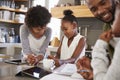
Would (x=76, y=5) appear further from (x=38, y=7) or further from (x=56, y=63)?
(x=56, y=63)

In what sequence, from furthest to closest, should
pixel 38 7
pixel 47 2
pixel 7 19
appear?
pixel 47 2 → pixel 7 19 → pixel 38 7

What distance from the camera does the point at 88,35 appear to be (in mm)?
4223

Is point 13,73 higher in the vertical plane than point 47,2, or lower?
lower

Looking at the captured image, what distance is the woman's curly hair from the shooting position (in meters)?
2.12

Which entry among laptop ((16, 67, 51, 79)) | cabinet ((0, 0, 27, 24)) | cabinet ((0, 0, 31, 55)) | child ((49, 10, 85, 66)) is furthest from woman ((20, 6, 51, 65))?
cabinet ((0, 0, 27, 24))

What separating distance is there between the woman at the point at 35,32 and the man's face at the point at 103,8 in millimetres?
1242

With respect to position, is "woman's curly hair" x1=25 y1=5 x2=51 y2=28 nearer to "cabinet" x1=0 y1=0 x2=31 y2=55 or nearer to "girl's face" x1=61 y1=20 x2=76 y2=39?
"girl's face" x1=61 y1=20 x2=76 y2=39

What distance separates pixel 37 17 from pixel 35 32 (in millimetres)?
166

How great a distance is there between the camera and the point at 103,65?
729 mm

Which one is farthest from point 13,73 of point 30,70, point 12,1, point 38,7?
point 12,1

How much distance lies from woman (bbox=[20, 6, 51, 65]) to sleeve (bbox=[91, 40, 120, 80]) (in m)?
1.36

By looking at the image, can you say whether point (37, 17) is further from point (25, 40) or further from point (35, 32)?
point (25, 40)

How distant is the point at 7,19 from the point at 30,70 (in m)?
3.67

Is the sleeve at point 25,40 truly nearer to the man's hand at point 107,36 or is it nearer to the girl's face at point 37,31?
the girl's face at point 37,31
